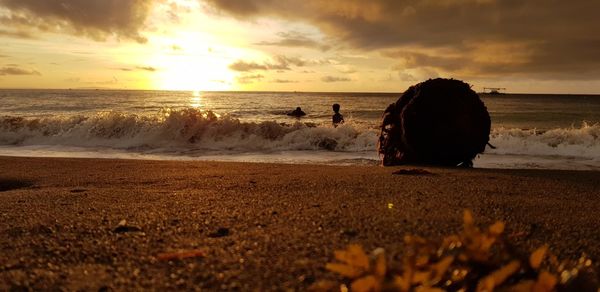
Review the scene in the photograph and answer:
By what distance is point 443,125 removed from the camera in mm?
5746

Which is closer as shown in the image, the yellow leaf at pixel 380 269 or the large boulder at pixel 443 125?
the yellow leaf at pixel 380 269

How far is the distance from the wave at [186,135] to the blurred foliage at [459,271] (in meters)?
9.43

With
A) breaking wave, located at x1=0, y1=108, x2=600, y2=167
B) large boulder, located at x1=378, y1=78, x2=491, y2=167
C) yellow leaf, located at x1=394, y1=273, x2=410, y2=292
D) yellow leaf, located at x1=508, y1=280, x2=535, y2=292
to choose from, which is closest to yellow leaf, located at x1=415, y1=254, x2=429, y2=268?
yellow leaf, located at x1=394, y1=273, x2=410, y2=292

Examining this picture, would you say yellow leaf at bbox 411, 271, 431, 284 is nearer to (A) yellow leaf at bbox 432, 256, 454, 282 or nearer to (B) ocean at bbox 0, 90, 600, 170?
(A) yellow leaf at bbox 432, 256, 454, 282

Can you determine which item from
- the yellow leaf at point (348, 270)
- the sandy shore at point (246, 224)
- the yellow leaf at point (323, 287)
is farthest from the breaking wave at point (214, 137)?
the yellow leaf at point (348, 270)

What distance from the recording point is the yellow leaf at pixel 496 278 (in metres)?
1.30

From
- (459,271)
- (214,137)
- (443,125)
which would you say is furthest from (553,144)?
(459,271)

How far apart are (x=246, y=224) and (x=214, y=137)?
992cm

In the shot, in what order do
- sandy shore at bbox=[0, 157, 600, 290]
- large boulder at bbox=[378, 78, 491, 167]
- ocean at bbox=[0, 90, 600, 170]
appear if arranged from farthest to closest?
1. ocean at bbox=[0, 90, 600, 170]
2. large boulder at bbox=[378, 78, 491, 167]
3. sandy shore at bbox=[0, 157, 600, 290]

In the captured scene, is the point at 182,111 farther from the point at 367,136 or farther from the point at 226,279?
the point at 226,279

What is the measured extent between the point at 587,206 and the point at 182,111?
11.2 m

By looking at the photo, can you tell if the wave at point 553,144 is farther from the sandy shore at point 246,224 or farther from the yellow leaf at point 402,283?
the yellow leaf at point 402,283

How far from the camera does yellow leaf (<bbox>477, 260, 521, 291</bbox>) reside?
1.30m

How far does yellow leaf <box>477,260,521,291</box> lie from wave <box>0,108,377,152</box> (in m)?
9.54
